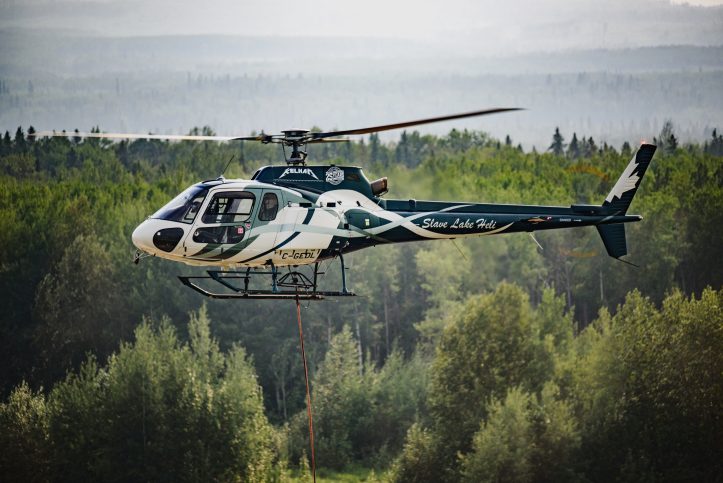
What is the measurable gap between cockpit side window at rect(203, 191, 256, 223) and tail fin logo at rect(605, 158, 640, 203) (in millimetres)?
8203

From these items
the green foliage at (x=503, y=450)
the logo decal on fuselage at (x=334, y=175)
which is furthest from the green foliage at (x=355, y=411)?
the logo decal on fuselage at (x=334, y=175)

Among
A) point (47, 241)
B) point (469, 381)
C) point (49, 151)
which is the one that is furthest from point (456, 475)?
point (49, 151)

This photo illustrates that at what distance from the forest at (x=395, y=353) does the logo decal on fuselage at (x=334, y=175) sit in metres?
31.0

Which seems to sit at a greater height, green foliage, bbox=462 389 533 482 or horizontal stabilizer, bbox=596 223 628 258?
horizontal stabilizer, bbox=596 223 628 258

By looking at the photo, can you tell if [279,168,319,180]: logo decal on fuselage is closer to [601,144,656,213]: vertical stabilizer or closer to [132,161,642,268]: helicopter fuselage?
[132,161,642,268]: helicopter fuselage

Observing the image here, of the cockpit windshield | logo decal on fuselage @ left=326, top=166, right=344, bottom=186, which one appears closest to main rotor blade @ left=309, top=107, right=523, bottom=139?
logo decal on fuselage @ left=326, top=166, right=344, bottom=186

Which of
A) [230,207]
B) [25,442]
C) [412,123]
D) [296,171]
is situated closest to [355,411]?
[25,442]

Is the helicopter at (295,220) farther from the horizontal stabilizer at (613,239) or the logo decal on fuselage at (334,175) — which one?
the horizontal stabilizer at (613,239)

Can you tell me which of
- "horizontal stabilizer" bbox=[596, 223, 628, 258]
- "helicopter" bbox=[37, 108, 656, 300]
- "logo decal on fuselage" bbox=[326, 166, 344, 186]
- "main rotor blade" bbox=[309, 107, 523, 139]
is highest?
"main rotor blade" bbox=[309, 107, 523, 139]

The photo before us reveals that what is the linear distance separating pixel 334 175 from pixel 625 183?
270 inches

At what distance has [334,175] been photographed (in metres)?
24.2

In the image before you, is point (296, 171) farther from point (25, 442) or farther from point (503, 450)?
point (25, 442)

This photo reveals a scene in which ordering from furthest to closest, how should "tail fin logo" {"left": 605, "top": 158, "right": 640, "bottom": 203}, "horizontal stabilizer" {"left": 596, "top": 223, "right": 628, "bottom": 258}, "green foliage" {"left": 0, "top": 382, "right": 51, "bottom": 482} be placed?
1. "green foliage" {"left": 0, "top": 382, "right": 51, "bottom": 482}
2. "tail fin logo" {"left": 605, "top": 158, "right": 640, "bottom": 203}
3. "horizontal stabilizer" {"left": 596, "top": 223, "right": 628, "bottom": 258}

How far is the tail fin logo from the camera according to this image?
2676 cm
